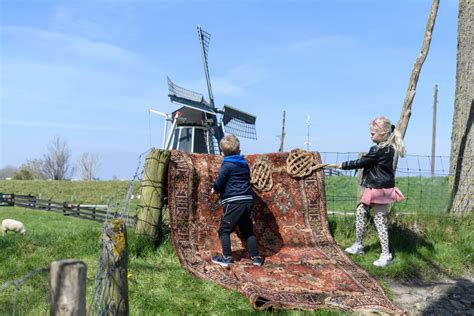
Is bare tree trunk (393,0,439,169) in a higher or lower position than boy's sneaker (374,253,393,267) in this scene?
higher

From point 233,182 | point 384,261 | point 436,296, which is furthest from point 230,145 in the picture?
point 436,296

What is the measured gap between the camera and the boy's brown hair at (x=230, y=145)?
5977 millimetres

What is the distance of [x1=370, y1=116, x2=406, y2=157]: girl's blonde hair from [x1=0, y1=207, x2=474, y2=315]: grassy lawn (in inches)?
58.6

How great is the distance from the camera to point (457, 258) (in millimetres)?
6754

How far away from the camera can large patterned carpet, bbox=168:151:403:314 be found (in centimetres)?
485

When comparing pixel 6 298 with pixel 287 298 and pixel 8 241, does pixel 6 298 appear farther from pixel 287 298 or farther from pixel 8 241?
pixel 287 298

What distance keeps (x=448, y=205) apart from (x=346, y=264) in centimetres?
351

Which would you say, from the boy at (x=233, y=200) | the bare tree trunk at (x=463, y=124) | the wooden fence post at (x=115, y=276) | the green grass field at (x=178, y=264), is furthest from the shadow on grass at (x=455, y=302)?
the wooden fence post at (x=115, y=276)

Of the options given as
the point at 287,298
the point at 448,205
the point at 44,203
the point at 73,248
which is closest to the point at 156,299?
the point at 287,298

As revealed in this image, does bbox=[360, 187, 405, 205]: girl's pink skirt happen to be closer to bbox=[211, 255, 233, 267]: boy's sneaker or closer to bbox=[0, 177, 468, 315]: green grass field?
bbox=[0, 177, 468, 315]: green grass field

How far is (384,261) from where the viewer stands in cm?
611

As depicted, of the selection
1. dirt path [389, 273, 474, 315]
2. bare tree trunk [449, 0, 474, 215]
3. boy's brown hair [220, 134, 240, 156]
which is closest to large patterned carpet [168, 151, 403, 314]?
dirt path [389, 273, 474, 315]

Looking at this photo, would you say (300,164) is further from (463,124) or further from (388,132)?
(463,124)

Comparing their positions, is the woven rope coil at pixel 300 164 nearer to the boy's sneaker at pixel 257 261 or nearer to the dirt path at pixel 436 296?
the boy's sneaker at pixel 257 261
